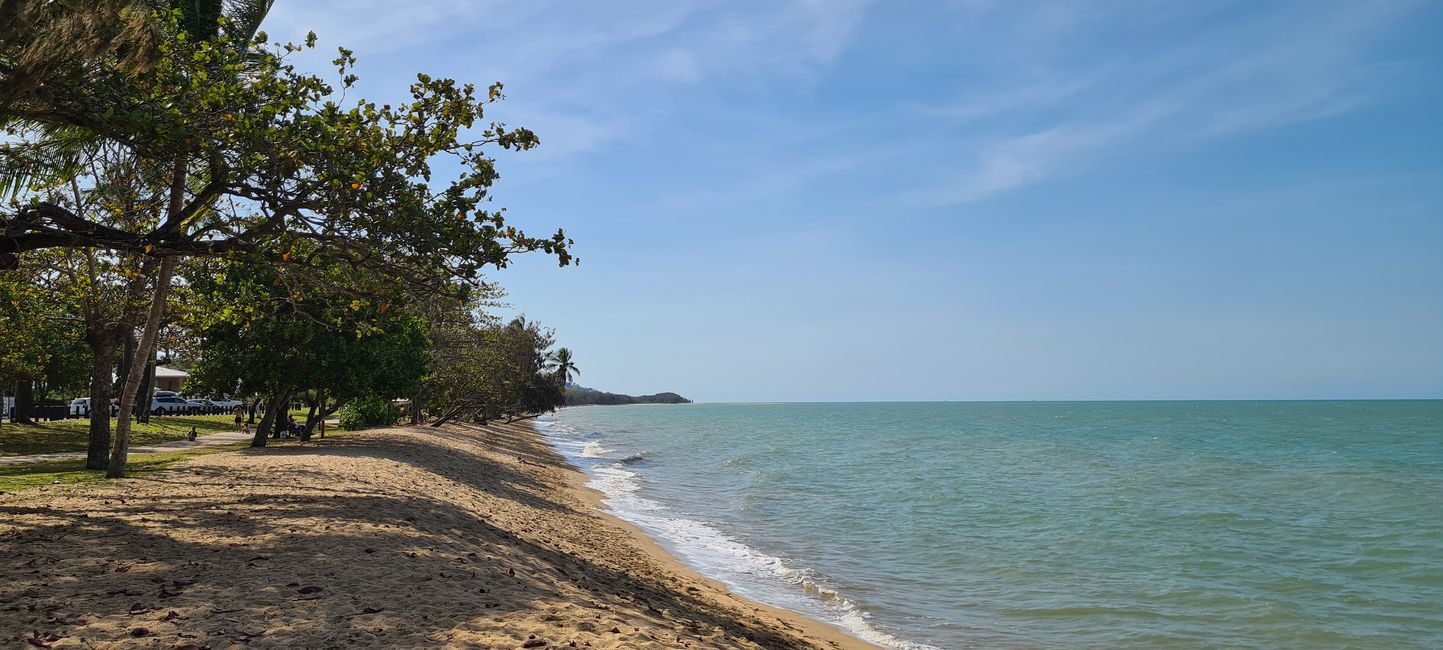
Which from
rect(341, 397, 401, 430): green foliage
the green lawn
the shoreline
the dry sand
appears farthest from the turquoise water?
the green lawn

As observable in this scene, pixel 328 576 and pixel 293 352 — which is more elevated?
pixel 293 352

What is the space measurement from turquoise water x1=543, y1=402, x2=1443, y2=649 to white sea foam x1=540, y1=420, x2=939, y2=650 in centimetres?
7

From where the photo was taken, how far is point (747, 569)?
640 inches

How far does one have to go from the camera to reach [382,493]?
573 inches

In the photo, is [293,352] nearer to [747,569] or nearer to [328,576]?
[747,569]

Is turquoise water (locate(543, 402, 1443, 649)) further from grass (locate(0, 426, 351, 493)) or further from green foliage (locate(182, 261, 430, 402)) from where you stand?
grass (locate(0, 426, 351, 493))

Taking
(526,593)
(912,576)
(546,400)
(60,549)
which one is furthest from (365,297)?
(546,400)

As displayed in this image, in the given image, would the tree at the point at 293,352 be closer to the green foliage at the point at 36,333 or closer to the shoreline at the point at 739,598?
the green foliage at the point at 36,333

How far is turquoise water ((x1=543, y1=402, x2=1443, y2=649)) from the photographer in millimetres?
13281

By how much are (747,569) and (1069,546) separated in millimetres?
8448

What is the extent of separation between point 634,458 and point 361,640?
39.7 meters

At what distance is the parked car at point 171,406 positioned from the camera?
54.2 metres

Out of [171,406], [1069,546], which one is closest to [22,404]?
[171,406]

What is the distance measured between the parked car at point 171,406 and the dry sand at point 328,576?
45.0 m
